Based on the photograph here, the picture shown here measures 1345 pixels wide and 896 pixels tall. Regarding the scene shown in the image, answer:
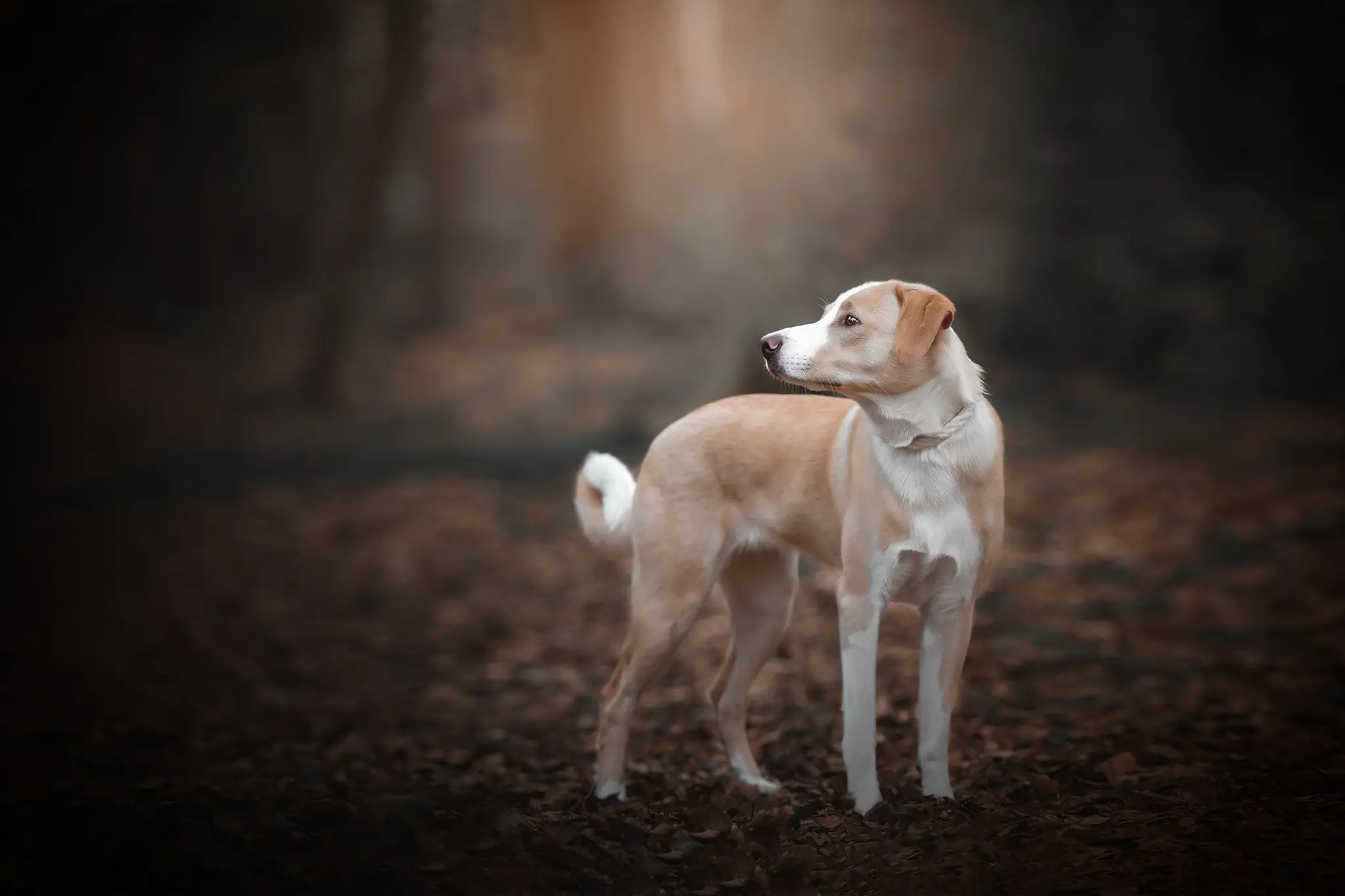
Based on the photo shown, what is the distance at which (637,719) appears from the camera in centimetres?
452

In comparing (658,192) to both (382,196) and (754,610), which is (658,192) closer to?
(382,196)

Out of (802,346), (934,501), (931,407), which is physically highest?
(802,346)

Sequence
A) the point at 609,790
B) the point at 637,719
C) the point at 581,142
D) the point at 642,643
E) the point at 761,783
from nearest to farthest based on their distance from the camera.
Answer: the point at 642,643
the point at 609,790
the point at 761,783
the point at 637,719
the point at 581,142

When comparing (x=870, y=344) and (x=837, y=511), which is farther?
(x=837, y=511)

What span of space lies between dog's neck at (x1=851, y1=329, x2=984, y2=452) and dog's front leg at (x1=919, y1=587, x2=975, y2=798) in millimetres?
430

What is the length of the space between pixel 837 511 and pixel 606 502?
804 mm

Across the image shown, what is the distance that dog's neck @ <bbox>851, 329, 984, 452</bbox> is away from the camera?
2990 mm

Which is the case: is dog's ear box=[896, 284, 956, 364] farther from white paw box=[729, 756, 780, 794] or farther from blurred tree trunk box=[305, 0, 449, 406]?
blurred tree trunk box=[305, 0, 449, 406]

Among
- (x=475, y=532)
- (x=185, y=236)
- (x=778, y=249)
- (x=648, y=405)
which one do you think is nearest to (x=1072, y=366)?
(x=778, y=249)

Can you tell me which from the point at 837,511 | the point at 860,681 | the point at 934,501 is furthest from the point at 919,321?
the point at 860,681

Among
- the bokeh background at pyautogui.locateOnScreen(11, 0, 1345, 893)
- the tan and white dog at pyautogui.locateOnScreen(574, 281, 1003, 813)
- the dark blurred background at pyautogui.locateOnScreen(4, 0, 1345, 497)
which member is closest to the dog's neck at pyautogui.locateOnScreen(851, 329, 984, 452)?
the tan and white dog at pyautogui.locateOnScreen(574, 281, 1003, 813)

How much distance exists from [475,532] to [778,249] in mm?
4232

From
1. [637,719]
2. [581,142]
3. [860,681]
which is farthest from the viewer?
[581,142]

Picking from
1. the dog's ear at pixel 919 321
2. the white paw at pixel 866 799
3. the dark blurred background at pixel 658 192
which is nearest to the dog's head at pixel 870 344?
the dog's ear at pixel 919 321
